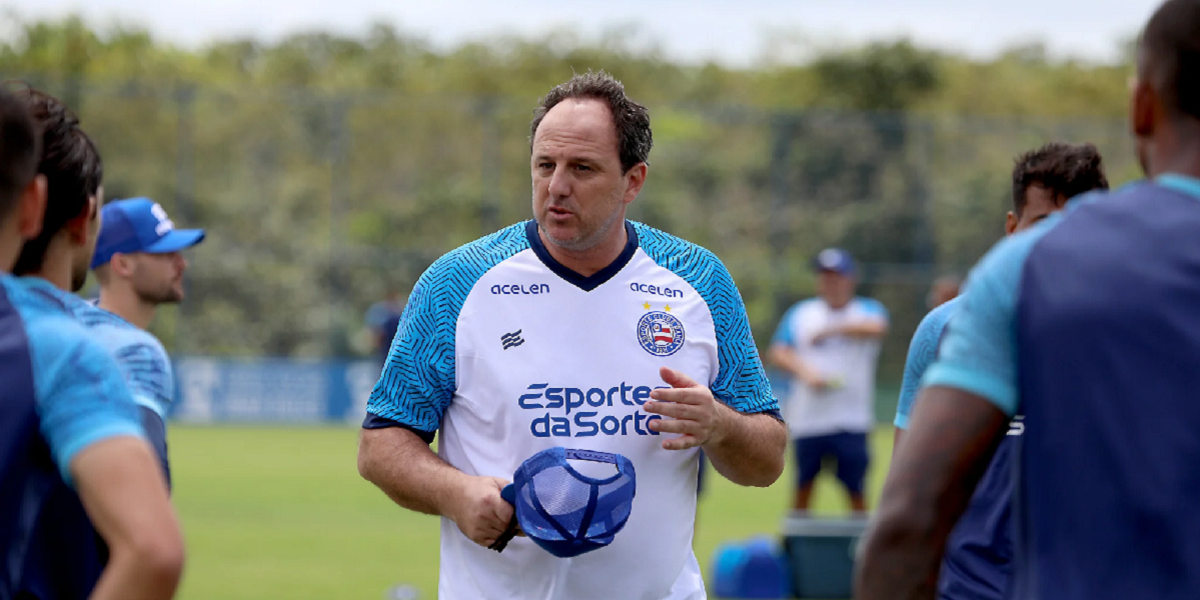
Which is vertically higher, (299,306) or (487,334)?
(487,334)

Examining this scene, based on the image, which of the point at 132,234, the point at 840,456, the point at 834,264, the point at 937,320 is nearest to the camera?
the point at 937,320

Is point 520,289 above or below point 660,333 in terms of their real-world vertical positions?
above

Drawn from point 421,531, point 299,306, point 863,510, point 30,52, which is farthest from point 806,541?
point 30,52

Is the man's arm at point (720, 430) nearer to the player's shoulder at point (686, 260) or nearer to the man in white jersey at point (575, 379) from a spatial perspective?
the man in white jersey at point (575, 379)

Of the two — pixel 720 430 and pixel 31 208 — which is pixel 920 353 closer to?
pixel 720 430

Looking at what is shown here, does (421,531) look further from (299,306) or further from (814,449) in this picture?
(299,306)

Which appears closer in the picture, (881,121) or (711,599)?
(711,599)

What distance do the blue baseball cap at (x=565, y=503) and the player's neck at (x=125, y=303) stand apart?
242 centimetres

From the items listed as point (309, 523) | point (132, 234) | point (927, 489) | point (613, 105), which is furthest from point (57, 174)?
point (309, 523)

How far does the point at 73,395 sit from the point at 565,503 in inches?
58.7

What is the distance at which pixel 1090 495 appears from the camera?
2.16 meters

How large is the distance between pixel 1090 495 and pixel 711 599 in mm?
7624

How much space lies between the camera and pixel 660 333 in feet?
13.5

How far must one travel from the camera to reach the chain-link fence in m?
30.6
